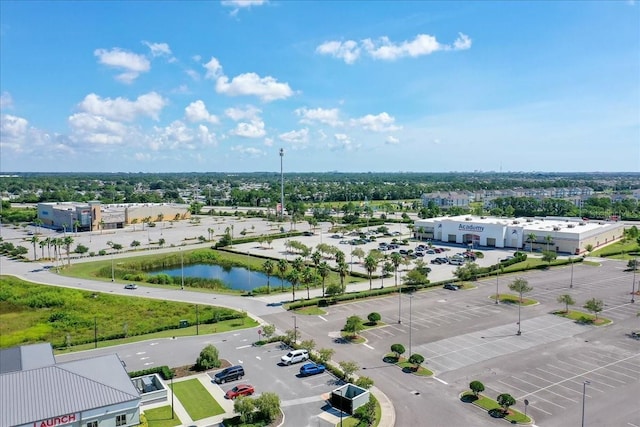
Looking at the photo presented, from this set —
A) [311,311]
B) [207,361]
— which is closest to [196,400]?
[207,361]

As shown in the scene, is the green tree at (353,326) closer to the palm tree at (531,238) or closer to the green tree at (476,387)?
the green tree at (476,387)

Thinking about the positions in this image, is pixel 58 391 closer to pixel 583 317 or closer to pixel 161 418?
pixel 161 418

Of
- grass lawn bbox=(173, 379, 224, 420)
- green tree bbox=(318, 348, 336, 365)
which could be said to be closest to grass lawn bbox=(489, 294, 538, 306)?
green tree bbox=(318, 348, 336, 365)

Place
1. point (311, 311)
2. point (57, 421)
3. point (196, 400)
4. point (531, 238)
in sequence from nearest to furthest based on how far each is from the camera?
point (57, 421) < point (196, 400) < point (311, 311) < point (531, 238)

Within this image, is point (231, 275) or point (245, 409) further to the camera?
point (231, 275)

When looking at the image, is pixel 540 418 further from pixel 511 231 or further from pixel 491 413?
pixel 511 231

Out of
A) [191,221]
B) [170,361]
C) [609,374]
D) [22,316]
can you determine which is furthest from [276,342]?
[191,221]
